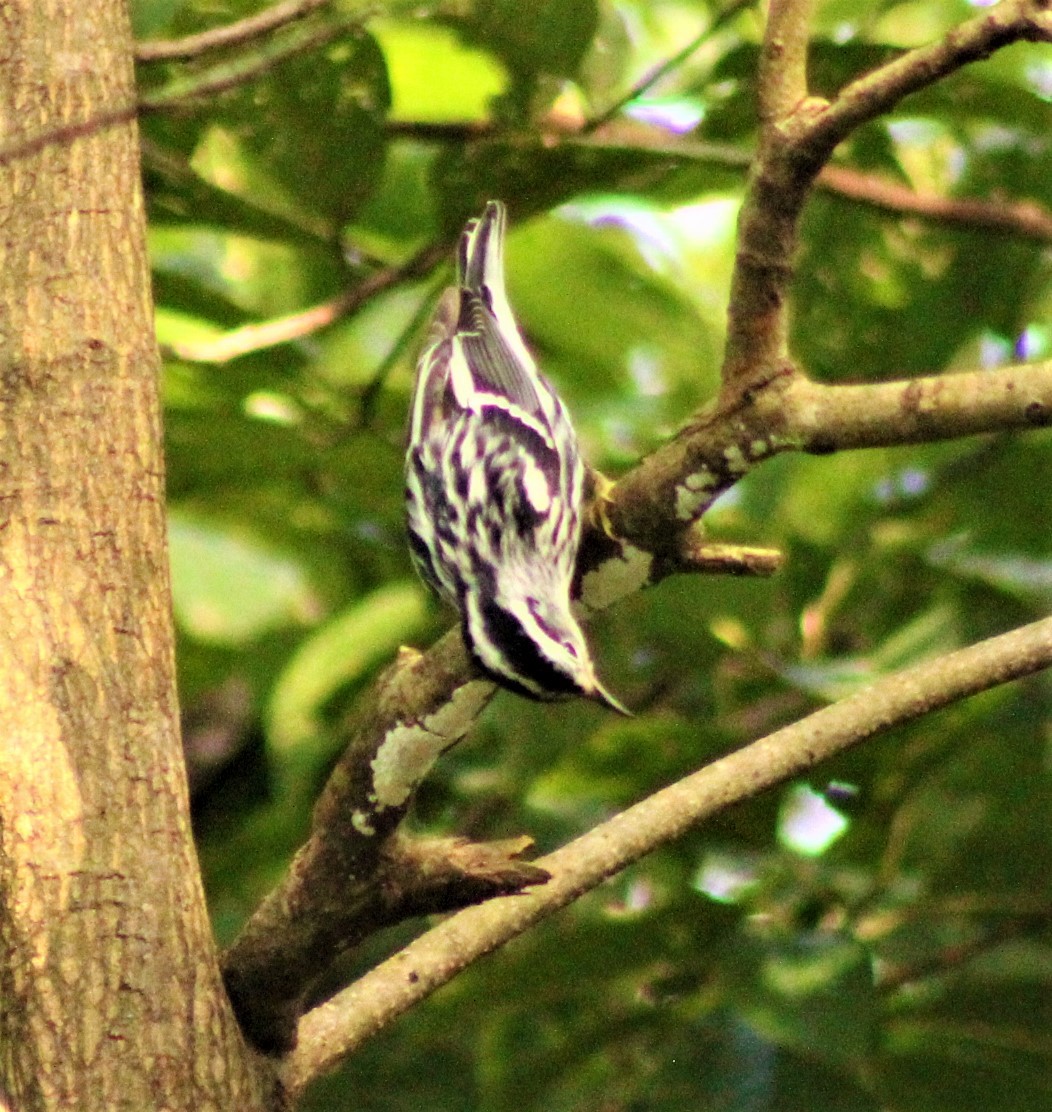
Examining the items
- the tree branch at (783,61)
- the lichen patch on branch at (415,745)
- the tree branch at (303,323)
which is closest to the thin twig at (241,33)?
the tree branch at (303,323)

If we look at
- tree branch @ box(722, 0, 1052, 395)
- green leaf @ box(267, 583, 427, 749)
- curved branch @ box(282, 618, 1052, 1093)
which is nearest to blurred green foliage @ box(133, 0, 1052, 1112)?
green leaf @ box(267, 583, 427, 749)

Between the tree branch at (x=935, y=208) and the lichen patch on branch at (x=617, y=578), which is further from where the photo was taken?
the tree branch at (x=935, y=208)

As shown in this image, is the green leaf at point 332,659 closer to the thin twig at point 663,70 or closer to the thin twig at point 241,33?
the thin twig at point 663,70

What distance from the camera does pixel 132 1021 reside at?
85.4 inches

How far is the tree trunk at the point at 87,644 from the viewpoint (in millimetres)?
2174

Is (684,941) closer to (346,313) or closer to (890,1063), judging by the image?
(890,1063)

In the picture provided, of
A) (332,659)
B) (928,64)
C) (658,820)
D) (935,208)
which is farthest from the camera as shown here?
(935,208)

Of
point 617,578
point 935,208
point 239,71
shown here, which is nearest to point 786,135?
point 617,578

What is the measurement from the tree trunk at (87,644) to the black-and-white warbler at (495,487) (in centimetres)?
47

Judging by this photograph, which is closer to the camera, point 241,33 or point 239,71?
point 241,33

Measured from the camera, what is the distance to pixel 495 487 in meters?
3.34

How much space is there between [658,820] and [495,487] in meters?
1.14

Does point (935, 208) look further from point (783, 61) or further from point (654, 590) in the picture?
point (783, 61)

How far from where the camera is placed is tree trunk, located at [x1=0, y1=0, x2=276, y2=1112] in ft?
7.13
